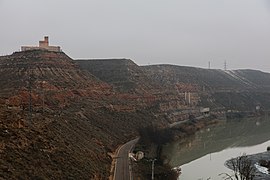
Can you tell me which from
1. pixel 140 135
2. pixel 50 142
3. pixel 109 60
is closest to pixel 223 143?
pixel 140 135

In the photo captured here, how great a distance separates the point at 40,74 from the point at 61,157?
96.2 ft

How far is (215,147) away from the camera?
4722 centimetres

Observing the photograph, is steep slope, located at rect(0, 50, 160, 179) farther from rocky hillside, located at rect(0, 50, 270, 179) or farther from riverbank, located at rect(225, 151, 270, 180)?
riverbank, located at rect(225, 151, 270, 180)

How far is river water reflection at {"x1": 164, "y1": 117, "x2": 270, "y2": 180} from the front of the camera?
3438cm

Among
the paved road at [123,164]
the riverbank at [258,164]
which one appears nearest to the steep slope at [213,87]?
the riverbank at [258,164]

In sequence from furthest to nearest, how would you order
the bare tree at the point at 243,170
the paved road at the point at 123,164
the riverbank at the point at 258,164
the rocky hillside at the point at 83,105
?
1. the riverbank at the point at 258,164
2. the paved road at the point at 123,164
3. the rocky hillside at the point at 83,105
4. the bare tree at the point at 243,170

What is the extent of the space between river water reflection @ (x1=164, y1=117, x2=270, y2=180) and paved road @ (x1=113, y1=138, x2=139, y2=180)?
419 centimetres

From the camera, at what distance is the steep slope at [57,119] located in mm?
20625

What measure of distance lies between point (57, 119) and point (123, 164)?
701cm

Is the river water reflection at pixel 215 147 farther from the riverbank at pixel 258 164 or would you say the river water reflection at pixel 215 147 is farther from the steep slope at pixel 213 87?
the steep slope at pixel 213 87

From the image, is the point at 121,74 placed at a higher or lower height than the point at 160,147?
higher

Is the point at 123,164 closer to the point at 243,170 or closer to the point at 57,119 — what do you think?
the point at 57,119

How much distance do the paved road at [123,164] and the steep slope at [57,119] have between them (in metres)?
0.74

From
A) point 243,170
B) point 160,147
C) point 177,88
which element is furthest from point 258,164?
point 177,88
